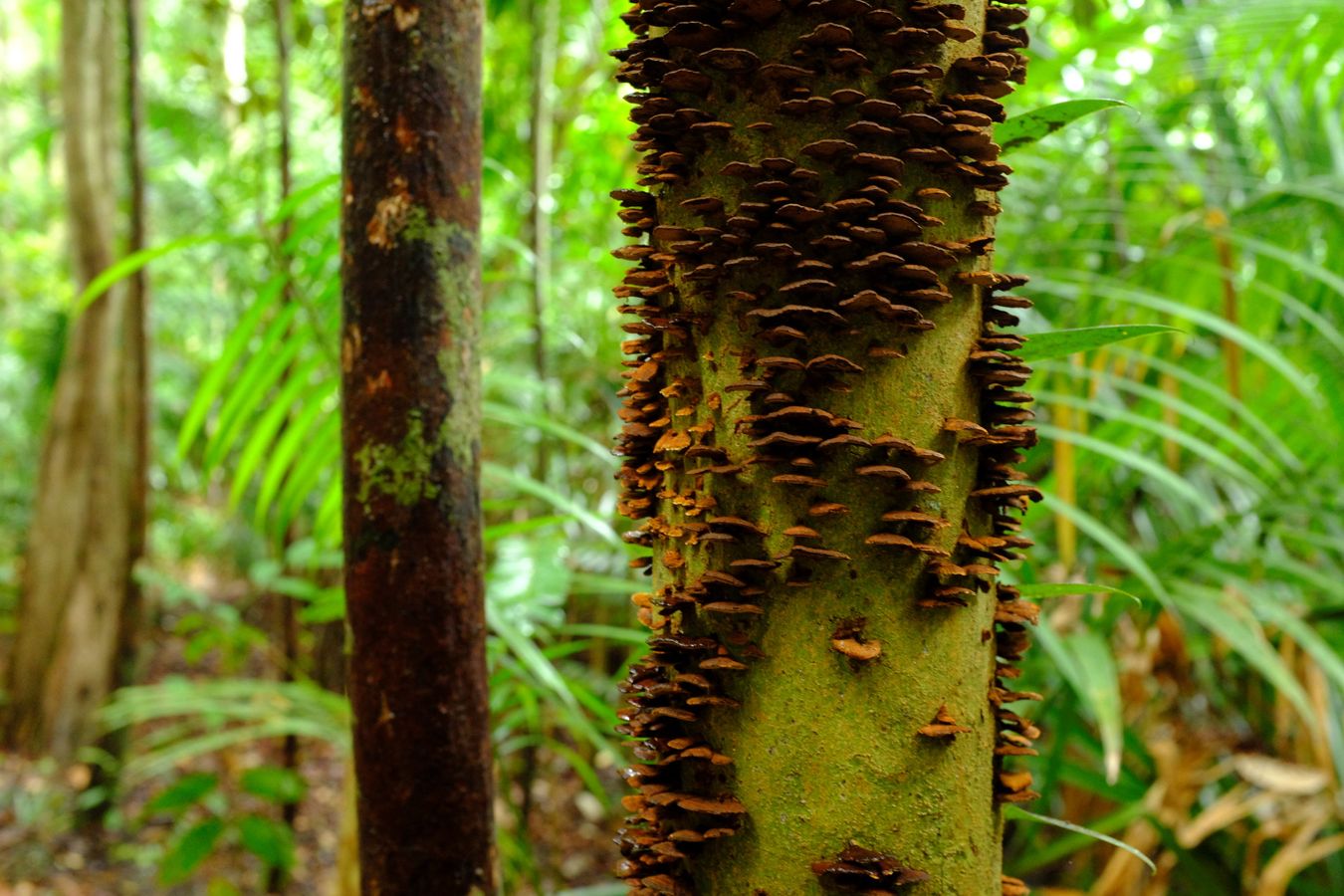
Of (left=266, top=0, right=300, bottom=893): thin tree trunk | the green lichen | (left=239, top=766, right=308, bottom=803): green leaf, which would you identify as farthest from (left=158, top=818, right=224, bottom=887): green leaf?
the green lichen

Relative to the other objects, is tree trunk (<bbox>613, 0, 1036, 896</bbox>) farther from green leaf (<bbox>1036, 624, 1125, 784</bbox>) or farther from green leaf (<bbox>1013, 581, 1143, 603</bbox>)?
green leaf (<bbox>1036, 624, 1125, 784</bbox>)

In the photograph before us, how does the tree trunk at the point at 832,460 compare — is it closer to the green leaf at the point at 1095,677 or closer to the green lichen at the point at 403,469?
the green lichen at the point at 403,469

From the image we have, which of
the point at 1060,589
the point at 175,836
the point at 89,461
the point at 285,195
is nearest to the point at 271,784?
the point at 175,836

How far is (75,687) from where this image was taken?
13.9 feet

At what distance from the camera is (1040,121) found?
74cm

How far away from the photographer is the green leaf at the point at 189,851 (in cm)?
266

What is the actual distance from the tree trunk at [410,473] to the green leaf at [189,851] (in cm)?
212

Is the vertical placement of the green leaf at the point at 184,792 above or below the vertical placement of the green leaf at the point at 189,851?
above

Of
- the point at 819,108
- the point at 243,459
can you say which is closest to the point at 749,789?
the point at 819,108

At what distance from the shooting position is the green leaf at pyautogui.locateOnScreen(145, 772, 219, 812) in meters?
2.66

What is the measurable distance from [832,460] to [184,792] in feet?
8.85

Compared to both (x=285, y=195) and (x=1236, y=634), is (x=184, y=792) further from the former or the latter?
(x=1236, y=634)

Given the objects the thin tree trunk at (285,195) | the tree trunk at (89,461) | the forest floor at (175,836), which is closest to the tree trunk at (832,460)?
the thin tree trunk at (285,195)

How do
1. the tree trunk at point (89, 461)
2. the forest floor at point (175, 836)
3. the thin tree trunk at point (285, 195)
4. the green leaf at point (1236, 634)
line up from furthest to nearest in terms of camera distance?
the tree trunk at point (89, 461), the forest floor at point (175, 836), the thin tree trunk at point (285, 195), the green leaf at point (1236, 634)
